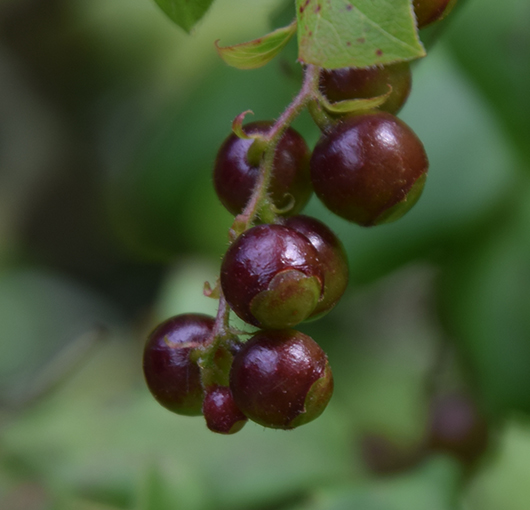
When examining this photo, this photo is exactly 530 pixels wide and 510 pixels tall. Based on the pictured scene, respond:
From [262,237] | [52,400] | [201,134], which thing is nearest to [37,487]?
[52,400]

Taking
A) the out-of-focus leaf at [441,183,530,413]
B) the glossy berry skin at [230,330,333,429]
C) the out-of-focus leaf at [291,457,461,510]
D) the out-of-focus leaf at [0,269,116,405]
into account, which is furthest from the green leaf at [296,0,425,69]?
the out-of-focus leaf at [0,269,116,405]

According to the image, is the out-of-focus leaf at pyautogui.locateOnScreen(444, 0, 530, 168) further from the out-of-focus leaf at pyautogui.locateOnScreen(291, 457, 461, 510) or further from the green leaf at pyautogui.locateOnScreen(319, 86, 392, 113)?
the green leaf at pyautogui.locateOnScreen(319, 86, 392, 113)

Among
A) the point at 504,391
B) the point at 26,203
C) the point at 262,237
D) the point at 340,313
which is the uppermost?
the point at 262,237

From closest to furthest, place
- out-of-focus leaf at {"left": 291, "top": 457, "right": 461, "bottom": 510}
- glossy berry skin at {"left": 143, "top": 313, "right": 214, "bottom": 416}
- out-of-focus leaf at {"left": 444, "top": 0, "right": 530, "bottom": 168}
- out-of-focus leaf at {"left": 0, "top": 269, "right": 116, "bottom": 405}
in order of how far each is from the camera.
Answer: glossy berry skin at {"left": 143, "top": 313, "right": 214, "bottom": 416} < out-of-focus leaf at {"left": 291, "top": 457, "right": 461, "bottom": 510} < out-of-focus leaf at {"left": 444, "top": 0, "right": 530, "bottom": 168} < out-of-focus leaf at {"left": 0, "top": 269, "right": 116, "bottom": 405}

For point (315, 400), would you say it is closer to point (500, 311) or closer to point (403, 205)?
point (403, 205)

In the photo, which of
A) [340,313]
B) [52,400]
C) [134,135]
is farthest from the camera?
[134,135]

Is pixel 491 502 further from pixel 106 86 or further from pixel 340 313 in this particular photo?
pixel 106 86
